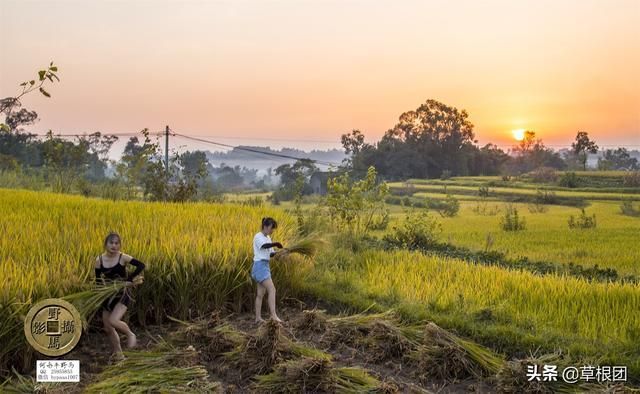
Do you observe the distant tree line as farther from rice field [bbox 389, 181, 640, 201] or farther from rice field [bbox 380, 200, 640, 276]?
rice field [bbox 380, 200, 640, 276]

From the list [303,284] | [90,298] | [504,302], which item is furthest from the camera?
[303,284]

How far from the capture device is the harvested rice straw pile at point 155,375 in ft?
11.5

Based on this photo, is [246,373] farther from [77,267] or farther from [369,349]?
[77,267]

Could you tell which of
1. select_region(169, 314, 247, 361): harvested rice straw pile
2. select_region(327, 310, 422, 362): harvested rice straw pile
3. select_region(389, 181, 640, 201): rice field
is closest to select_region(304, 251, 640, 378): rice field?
select_region(327, 310, 422, 362): harvested rice straw pile

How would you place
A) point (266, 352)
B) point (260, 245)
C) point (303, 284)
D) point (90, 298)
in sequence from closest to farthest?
point (266, 352) < point (90, 298) < point (260, 245) < point (303, 284)

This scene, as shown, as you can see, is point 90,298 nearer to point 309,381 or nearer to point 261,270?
point 261,270

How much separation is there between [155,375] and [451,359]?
6.91 ft

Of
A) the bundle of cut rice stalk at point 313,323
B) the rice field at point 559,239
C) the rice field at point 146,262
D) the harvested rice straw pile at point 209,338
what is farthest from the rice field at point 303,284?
the rice field at point 559,239

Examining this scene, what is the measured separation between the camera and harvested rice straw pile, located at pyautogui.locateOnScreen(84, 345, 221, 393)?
3.50 m

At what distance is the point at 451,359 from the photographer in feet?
13.4

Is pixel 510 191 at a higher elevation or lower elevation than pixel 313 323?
higher

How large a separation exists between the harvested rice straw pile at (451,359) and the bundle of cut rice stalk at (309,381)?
0.56 metres

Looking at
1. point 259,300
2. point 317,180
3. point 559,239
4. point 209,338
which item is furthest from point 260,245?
point 317,180

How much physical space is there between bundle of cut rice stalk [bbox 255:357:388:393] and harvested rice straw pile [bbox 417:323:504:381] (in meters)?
0.56
